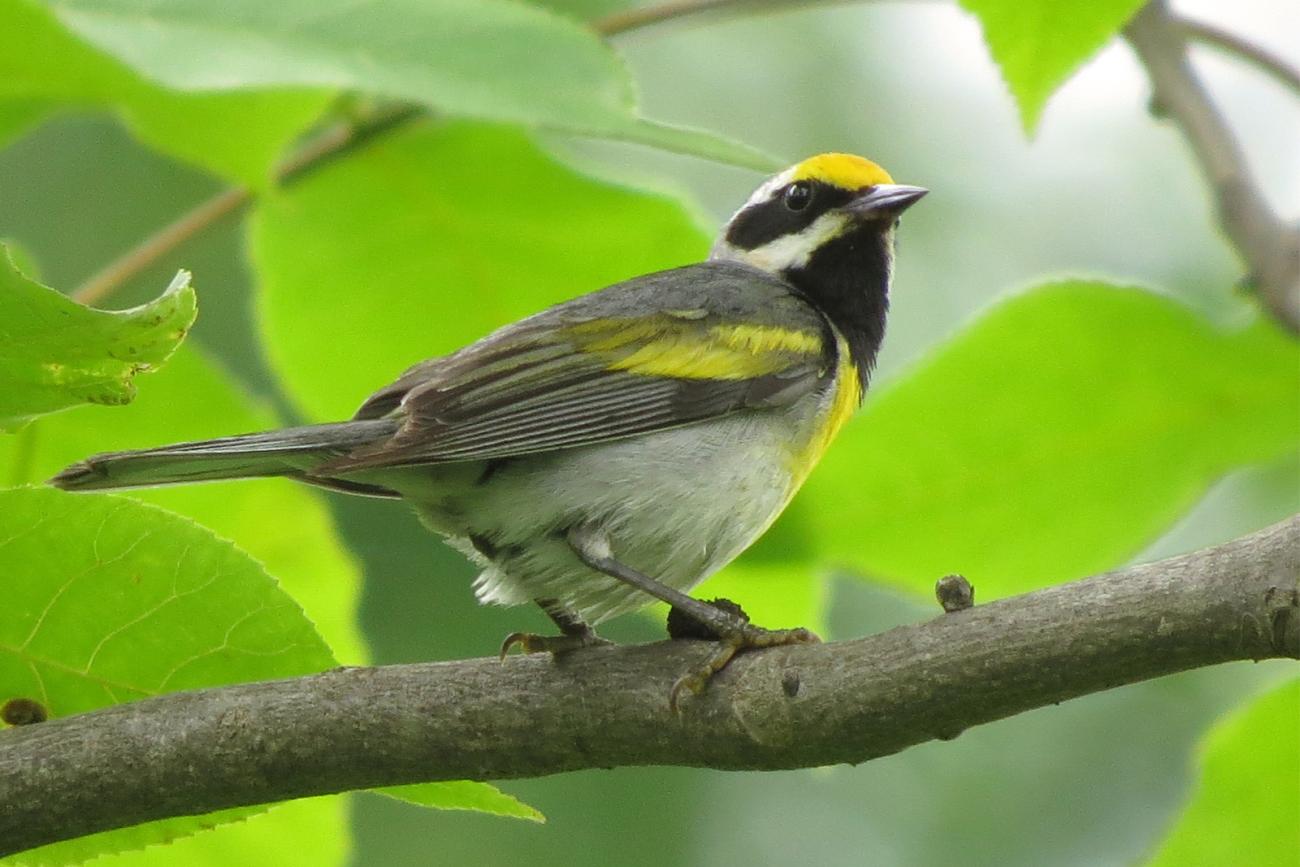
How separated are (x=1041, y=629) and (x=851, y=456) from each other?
3.25ft

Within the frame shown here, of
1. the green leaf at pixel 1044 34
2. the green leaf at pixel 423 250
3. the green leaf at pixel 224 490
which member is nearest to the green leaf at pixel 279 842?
the green leaf at pixel 224 490

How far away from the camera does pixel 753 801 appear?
13367mm

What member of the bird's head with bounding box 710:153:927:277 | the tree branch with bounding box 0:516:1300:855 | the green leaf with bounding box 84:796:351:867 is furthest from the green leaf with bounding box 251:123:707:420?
the bird's head with bounding box 710:153:927:277

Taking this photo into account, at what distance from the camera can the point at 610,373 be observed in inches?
157

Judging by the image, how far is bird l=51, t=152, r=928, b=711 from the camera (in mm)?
3359

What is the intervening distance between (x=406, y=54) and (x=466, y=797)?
129 cm

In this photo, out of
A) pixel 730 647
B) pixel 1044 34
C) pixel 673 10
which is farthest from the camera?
pixel 673 10

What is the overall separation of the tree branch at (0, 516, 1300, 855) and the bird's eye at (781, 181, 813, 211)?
2590 millimetres

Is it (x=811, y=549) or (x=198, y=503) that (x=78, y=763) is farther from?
(x=811, y=549)

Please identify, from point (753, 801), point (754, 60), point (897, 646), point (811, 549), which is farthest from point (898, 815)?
point (897, 646)

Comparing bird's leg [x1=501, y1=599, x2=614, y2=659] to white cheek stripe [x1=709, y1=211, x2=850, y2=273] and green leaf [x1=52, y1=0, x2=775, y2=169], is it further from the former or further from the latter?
white cheek stripe [x1=709, y1=211, x2=850, y2=273]

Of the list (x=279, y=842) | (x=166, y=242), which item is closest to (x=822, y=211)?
(x=166, y=242)

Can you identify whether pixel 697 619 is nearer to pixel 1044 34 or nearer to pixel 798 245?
pixel 1044 34

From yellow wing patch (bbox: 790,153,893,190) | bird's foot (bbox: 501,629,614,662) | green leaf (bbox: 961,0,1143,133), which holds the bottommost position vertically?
bird's foot (bbox: 501,629,614,662)
